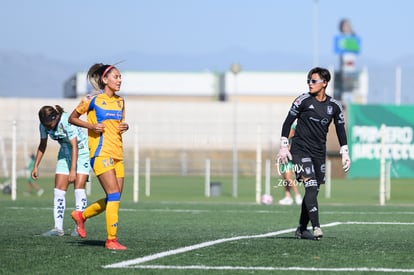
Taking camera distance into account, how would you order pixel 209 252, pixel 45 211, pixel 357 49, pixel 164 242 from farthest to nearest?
pixel 357 49, pixel 45 211, pixel 164 242, pixel 209 252

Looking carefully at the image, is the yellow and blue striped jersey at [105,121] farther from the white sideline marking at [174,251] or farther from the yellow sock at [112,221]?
the white sideline marking at [174,251]

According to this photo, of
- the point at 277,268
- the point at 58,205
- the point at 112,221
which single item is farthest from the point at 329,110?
the point at 58,205

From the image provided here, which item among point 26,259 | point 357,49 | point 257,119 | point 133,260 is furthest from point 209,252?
point 357,49

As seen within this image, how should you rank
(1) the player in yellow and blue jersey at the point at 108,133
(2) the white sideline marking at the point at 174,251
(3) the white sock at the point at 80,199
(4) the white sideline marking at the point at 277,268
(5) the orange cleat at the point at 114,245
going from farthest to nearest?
1. (3) the white sock at the point at 80,199
2. (1) the player in yellow and blue jersey at the point at 108,133
3. (5) the orange cleat at the point at 114,245
4. (2) the white sideline marking at the point at 174,251
5. (4) the white sideline marking at the point at 277,268

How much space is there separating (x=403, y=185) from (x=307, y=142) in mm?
29516

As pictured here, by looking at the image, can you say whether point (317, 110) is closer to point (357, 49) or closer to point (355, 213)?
point (355, 213)

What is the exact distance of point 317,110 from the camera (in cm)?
1324

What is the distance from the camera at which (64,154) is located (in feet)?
47.9

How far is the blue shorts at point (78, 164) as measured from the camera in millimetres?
14492

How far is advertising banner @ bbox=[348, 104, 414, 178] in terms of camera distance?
41.7 meters

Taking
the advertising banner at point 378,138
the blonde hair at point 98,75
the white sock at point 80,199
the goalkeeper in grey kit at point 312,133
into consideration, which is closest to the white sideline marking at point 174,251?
the goalkeeper in grey kit at point 312,133

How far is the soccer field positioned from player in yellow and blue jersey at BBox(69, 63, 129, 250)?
0.50 metres

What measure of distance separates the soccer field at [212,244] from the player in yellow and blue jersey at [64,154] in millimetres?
468

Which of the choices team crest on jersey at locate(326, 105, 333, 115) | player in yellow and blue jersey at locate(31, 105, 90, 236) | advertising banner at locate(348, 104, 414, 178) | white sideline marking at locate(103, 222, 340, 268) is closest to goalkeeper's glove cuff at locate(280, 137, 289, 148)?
team crest on jersey at locate(326, 105, 333, 115)
